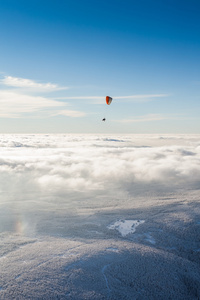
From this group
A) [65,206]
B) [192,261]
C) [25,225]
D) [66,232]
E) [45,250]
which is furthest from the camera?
[65,206]

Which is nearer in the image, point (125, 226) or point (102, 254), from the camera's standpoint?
point (102, 254)

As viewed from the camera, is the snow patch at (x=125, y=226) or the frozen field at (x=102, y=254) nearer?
the frozen field at (x=102, y=254)

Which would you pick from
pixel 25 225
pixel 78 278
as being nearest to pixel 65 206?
pixel 25 225

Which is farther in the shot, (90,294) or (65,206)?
(65,206)

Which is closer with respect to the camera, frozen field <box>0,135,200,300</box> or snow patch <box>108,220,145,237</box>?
frozen field <box>0,135,200,300</box>

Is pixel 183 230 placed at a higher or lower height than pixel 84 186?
higher

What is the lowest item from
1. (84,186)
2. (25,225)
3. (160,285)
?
(84,186)

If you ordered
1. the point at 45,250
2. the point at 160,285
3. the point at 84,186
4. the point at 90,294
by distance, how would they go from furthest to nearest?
1. the point at 84,186
2. the point at 45,250
3. the point at 160,285
4. the point at 90,294

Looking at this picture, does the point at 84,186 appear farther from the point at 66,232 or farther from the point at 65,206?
the point at 66,232
